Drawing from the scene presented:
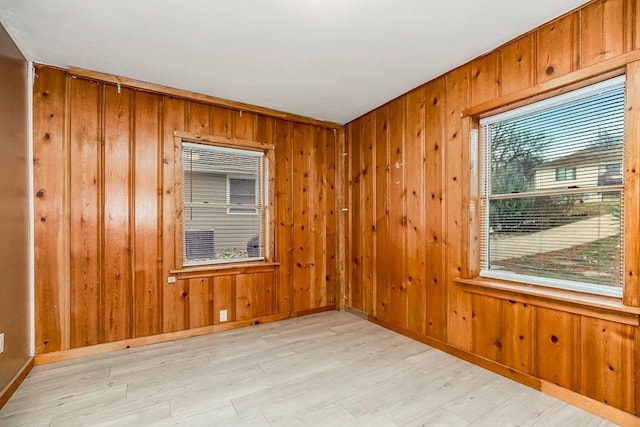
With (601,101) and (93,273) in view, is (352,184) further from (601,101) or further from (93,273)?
(93,273)

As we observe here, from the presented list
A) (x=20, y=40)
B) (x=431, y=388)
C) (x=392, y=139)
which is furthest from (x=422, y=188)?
(x=20, y=40)

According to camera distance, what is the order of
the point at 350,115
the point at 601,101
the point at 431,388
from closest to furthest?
the point at 601,101 < the point at 431,388 < the point at 350,115

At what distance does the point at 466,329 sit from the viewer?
2715 millimetres

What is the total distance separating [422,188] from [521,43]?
1.41 metres

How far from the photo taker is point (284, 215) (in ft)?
12.9

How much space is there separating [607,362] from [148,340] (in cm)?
371

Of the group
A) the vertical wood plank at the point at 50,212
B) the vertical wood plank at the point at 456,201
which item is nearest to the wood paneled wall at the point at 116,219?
the vertical wood plank at the point at 50,212

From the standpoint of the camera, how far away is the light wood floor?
1933 mm

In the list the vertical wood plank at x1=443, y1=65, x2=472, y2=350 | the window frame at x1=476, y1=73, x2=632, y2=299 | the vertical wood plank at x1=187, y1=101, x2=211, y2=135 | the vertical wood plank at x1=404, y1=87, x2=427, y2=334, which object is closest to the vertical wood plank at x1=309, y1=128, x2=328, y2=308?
the vertical wood plank at x1=404, y1=87, x2=427, y2=334

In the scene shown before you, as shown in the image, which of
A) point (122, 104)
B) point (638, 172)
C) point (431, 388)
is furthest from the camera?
point (122, 104)

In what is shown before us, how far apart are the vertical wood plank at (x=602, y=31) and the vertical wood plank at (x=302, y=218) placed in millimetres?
2831

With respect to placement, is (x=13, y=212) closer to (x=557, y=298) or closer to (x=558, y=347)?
(x=557, y=298)

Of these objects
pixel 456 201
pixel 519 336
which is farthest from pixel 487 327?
pixel 456 201

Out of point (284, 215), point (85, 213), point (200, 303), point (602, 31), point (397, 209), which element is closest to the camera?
point (602, 31)
